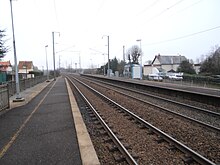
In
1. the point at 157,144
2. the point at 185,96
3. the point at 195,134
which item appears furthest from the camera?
the point at 185,96

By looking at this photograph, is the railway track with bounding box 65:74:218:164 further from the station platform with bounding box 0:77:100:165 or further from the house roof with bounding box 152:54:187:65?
the house roof with bounding box 152:54:187:65

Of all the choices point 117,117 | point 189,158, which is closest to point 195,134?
point 189,158

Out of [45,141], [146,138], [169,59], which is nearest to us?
[45,141]

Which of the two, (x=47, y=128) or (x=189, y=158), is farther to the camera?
(x=47, y=128)

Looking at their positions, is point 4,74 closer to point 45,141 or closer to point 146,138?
point 45,141

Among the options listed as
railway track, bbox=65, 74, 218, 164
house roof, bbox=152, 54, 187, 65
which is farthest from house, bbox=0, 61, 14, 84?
house roof, bbox=152, 54, 187, 65

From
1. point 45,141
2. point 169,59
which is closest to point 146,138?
point 45,141

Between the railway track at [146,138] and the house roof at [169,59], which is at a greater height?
the house roof at [169,59]

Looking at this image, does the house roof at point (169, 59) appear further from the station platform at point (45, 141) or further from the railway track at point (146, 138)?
the station platform at point (45, 141)

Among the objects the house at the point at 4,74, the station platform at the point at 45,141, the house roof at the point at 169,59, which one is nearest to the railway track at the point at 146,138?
the station platform at the point at 45,141

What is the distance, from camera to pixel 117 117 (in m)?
11.5

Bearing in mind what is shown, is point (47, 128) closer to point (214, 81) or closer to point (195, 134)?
point (195, 134)

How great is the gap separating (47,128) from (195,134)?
4942 millimetres

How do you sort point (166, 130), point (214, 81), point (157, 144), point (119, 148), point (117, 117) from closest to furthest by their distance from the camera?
1. point (119, 148)
2. point (157, 144)
3. point (166, 130)
4. point (117, 117)
5. point (214, 81)
